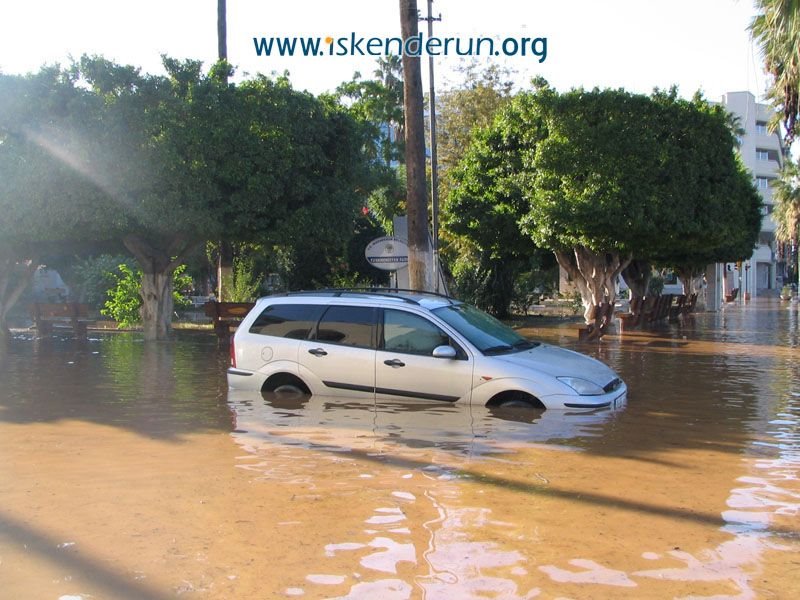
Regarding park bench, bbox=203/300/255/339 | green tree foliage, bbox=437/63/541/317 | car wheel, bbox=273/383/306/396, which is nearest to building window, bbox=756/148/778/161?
green tree foliage, bbox=437/63/541/317

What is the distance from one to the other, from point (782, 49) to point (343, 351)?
11086 millimetres

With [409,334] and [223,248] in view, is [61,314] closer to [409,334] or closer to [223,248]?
[223,248]

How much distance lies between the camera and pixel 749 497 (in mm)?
6133

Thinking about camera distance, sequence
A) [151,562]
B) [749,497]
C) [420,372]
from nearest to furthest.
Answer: [151,562]
[749,497]
[420,372]

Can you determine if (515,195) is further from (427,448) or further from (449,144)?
(427,448)

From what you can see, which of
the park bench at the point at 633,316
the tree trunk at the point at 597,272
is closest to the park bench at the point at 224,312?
the tree trunk at the point at 597,272

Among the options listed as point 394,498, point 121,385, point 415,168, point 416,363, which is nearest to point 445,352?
point 416,363

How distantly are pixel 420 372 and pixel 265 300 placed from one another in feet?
7.99

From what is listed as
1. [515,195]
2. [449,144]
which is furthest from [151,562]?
[449,144]

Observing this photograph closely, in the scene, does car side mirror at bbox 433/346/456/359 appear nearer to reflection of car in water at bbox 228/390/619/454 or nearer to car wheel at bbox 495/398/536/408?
reflection of car in water at bbox 228/390/619/454

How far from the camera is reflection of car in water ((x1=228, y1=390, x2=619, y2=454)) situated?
8.12m

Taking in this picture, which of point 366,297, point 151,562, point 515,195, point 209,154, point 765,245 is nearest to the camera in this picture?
point 151,562

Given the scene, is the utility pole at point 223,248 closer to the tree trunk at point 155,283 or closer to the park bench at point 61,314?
the tree trunk at point 155,283

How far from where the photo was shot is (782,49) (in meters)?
16.0
